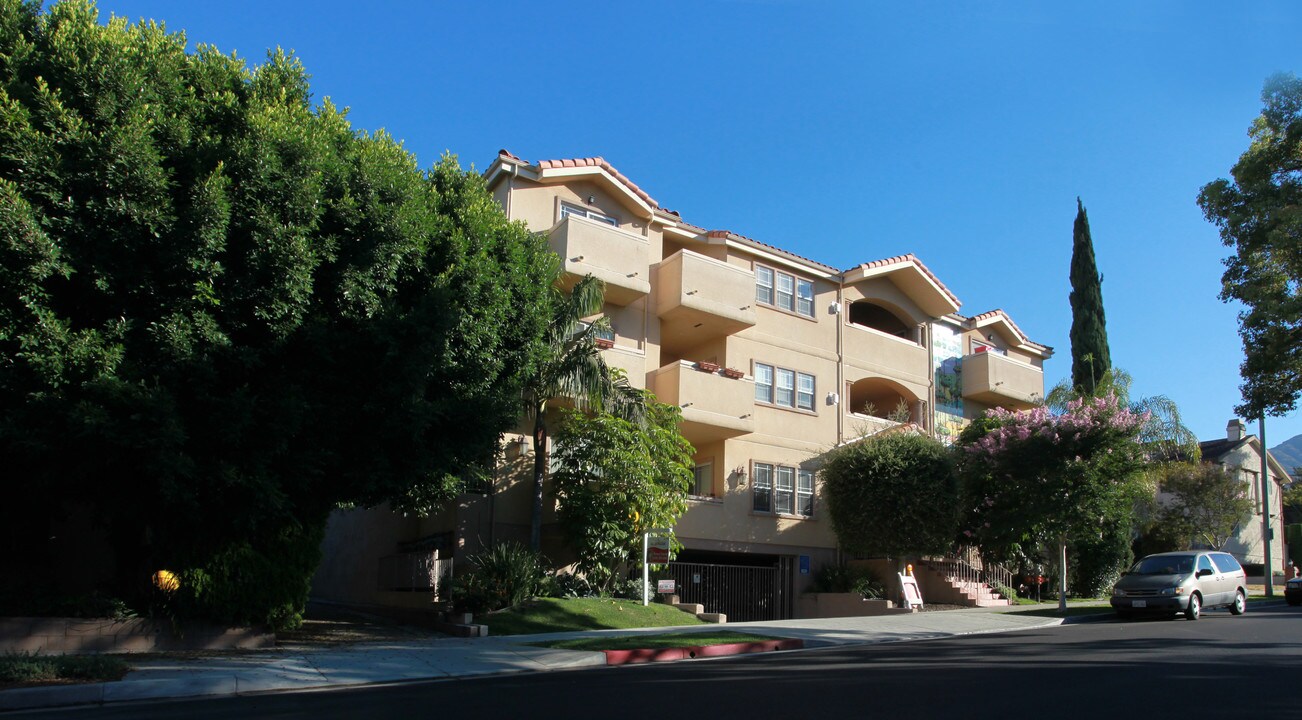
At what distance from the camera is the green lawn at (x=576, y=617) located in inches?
733

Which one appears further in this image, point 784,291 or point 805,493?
point 784,291

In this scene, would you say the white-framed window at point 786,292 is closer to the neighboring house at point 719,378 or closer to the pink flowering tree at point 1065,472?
the neighboring house at point 719,378

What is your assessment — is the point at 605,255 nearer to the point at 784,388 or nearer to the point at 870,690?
the point at 784,388

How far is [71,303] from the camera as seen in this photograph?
1396cm

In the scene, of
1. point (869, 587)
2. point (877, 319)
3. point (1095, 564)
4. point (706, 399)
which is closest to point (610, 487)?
point (706, 399)

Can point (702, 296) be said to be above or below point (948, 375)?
above

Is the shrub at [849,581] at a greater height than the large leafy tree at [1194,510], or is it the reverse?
the large leafy tree at [1194,510]

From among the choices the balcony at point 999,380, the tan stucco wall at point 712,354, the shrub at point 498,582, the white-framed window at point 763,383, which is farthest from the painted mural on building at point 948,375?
the shrub at point 498,582

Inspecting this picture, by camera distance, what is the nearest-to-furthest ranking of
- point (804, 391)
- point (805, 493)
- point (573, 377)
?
point (573, 377)
point (805, 493)
point (804, 391)

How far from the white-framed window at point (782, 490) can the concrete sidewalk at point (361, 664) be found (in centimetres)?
744

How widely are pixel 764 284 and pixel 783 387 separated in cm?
309

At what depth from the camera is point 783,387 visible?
2841 cm

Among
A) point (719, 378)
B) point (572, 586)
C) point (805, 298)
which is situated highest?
point (805, 298)

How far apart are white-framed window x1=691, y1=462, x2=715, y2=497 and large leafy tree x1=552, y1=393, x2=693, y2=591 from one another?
14.9 feet
